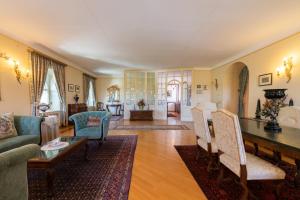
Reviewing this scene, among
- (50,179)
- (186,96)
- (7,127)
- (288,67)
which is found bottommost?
(50,179)

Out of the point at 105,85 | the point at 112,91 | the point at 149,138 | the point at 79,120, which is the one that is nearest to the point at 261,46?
the point at 149,138

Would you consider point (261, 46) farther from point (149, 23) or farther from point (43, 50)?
point (43, 50)

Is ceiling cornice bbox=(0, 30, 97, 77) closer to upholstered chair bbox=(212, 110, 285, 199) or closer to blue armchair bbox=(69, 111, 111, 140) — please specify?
blue armchair bbox=(69, 111, 111, 140)

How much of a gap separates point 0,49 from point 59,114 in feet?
9.21

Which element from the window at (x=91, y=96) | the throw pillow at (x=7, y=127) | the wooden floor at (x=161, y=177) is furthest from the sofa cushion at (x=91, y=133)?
the window at (x=91, y=96)

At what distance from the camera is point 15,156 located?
3.80 feet

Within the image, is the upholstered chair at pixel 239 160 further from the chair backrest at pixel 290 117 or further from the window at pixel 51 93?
the window at pixel 51 93

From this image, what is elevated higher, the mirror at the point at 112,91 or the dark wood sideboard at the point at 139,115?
the mirror at the point at 112,91

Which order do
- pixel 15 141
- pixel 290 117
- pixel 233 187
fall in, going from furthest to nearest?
pixel 15 141 → pixel 290 117 → pixel 233 187

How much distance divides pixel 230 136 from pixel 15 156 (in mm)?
1907

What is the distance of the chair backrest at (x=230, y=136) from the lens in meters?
1.59

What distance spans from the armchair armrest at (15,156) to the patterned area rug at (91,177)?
89 centimetres

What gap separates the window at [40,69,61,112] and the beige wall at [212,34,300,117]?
6.28 m

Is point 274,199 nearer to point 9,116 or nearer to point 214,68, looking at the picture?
point 9,116
